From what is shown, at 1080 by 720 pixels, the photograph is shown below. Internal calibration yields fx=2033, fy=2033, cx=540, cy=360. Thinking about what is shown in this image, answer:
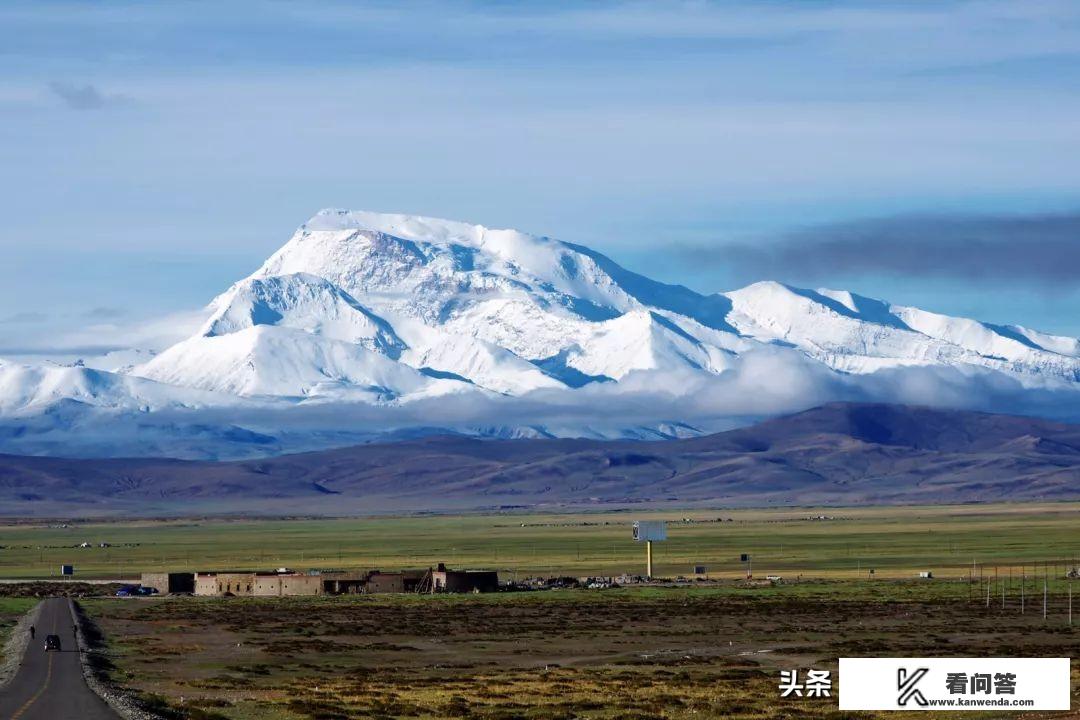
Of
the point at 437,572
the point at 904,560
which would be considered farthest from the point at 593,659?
the point at 904,560

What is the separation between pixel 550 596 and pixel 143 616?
2670 cm

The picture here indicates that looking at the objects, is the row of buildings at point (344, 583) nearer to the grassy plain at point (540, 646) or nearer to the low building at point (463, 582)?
the low building at point (463, 582)

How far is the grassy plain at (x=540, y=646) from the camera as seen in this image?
6109 centimetres

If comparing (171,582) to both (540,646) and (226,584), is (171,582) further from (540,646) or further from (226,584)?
(540,646)

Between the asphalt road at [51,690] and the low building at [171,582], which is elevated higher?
the low building at [171,582]

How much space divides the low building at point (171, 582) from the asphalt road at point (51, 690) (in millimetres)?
47617

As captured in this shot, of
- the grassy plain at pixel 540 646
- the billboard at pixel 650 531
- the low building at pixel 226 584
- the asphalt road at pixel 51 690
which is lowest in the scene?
the grassy plain at pixel 540 646

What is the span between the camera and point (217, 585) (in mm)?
136375

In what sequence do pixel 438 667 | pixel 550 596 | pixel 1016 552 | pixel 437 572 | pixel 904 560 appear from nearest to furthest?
pixel 438 667 < pixel 550 596 < pixel 437 572 < pixel 904 560 < pixel 1016 552

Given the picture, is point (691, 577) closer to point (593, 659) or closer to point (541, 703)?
point (593, 659)

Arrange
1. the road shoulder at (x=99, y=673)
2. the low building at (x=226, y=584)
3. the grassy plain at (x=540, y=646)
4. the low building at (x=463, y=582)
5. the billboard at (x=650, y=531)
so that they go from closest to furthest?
the road shoulder at (x=99, y=673), the grassy plain at (x=540, y=646), the low building at (x=463, y=582), the low building at (x=226, y=584), the billboard at (x=650, y=531)

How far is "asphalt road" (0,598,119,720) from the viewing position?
2099 inches

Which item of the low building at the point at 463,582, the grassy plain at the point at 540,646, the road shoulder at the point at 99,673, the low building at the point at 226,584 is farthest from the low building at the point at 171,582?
the road shoulder at the point at 99,673

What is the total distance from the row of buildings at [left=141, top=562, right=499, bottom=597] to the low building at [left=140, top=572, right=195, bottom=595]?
785 millimetres
